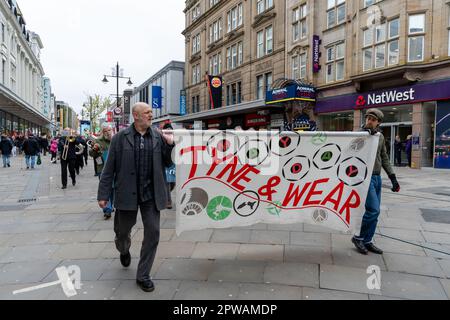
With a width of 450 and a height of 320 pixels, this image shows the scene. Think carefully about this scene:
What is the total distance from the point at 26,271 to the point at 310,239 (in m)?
3.63

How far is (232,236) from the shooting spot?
540 cm

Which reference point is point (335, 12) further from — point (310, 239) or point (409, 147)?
point (310, 239)

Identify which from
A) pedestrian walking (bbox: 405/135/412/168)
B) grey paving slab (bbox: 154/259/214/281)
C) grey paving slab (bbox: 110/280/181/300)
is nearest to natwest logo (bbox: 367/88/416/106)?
pedestrian walking (bbox: 405/135/412/168)

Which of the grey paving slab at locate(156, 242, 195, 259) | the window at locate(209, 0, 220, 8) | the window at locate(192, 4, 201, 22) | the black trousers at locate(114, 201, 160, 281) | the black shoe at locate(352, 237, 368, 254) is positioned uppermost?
the window at locate(192, 4, 201, 22)

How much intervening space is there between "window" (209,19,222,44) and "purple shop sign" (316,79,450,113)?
16116 millimetres

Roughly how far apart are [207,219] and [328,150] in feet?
5.35

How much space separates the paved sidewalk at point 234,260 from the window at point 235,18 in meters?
27.8

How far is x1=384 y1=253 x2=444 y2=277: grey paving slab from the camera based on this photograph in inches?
159

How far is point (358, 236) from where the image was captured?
4781 millimetres

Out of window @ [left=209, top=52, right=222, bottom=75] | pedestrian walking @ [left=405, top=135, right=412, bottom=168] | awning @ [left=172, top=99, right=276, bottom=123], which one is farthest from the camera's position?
window @ [left=209, top=52, right=222, bottom=75]

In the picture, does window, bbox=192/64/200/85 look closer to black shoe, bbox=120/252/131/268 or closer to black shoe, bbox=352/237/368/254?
black shoe, bbox=352/237/368/254

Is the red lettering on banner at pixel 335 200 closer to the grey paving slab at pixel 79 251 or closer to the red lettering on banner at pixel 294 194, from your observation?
the red lettering on banner at pixel 294 194

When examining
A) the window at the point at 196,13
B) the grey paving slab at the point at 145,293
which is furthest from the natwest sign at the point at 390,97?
the window at the point at 196,13
